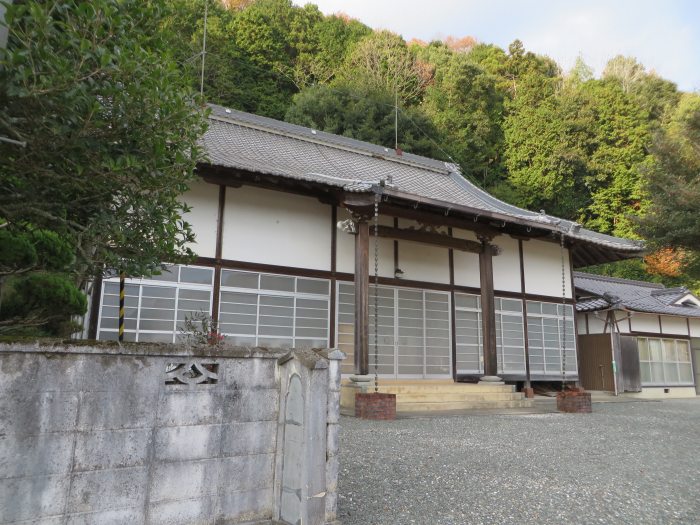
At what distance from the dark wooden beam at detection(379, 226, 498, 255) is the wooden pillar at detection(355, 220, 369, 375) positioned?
918 mm

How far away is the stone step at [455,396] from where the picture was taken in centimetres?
916

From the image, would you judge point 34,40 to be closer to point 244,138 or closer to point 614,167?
point 244,138

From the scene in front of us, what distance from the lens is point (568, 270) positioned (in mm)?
13594

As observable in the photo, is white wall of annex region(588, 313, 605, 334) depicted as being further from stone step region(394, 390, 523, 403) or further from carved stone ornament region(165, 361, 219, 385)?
carved stone ornament region(165, 361, 219, 385)

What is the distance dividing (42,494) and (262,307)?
720 centimetres

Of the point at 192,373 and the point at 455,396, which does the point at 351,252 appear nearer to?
the point at 455,396

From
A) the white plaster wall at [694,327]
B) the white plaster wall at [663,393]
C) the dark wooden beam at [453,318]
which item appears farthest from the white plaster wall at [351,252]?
the white plaster wall at [694,327]

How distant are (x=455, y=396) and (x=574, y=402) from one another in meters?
2.30

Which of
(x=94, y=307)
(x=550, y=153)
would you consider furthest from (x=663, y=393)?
(x=94, y=307)

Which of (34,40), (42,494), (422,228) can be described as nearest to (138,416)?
(42,494)

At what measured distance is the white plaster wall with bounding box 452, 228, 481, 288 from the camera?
11.9 meters

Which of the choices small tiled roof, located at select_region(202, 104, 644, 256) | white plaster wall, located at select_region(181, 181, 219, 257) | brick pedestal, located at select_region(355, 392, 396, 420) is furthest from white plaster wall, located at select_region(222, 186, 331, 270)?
brick pedestal, located at select_region(355, 392, 396, 420)

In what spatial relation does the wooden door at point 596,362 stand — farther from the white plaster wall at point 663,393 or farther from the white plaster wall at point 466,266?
the white plaster wall at point 466,266

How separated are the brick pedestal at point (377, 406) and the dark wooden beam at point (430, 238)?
3633 mm
